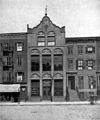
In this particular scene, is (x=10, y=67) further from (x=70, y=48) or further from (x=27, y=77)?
(x=70, y=48)

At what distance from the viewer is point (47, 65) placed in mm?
40156

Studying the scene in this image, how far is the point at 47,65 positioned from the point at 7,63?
278 inches

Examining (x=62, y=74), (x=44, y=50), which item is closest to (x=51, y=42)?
(x=44, y=50)

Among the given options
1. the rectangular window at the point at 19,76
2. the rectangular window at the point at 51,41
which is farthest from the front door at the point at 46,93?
the rectangular window at the point at 51,41

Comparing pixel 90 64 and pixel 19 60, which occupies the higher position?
pixel 19 60

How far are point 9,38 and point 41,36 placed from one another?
5.73m

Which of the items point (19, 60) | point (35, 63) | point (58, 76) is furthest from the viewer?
point (19, 60)

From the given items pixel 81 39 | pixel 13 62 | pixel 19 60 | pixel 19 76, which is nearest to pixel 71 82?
pixel 81 39

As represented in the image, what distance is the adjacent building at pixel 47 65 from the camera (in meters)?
39.9

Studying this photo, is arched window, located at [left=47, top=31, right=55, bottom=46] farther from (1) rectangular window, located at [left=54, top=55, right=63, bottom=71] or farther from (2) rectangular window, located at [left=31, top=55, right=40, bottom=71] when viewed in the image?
(2) rectangular window, located at [left=31, top=55, right=40, bottom=71]

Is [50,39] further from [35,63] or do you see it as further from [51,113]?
[51,113]

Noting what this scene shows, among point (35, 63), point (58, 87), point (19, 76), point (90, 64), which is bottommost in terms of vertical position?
point (58, 87)

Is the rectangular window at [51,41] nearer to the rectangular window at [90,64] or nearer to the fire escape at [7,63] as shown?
Answer: the fire escape at [7,63]

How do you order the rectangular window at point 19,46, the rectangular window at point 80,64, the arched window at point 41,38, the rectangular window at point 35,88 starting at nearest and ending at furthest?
the rectangular window at point 35,88, the arched window at point 41,38, the rectangular window at point 80,64, the rectangular window at point 19,46
